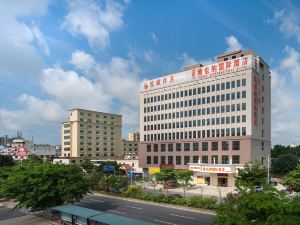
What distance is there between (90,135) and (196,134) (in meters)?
66.1

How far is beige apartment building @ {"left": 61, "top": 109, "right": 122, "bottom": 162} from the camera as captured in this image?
13438 cm

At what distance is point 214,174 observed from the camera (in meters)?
76.8

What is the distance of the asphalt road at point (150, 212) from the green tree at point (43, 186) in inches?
312

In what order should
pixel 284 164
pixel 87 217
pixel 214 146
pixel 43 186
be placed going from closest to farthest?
pixel 87 217 < pixel 43 186 < pixel 214 146 < pixel 284 164

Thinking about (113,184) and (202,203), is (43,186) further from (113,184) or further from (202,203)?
(113,184)

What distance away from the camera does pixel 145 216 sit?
39.4 metres

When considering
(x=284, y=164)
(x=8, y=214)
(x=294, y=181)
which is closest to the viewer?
(x=8, y=214)

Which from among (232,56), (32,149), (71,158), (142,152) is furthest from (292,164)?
(32,149)

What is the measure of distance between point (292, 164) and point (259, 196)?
70.7 meters

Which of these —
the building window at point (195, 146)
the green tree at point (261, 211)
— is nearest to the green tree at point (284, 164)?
the building window at point (195, 146)

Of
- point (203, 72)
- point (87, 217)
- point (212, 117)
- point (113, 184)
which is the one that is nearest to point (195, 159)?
point (212, 117)

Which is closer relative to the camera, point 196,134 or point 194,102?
point 196,134

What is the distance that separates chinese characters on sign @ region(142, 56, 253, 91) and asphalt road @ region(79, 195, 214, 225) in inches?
1675

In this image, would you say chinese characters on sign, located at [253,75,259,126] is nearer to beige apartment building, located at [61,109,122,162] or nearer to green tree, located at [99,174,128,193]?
green tree, located at [99,174,128,193]
